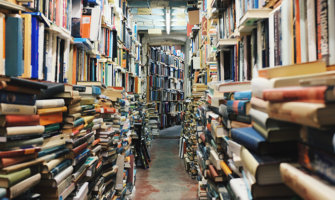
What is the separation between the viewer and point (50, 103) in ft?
4.13

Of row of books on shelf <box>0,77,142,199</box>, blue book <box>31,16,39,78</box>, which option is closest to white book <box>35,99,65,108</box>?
row of books on shelf <box>0,77,142,199</box>

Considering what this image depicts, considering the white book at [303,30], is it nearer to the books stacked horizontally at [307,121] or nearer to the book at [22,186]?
the books stacked horizontally at [307,121]

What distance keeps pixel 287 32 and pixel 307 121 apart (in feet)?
2.12

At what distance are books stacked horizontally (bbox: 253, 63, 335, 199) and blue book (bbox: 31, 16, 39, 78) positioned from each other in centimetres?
137

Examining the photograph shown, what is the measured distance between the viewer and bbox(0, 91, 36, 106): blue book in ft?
2.92

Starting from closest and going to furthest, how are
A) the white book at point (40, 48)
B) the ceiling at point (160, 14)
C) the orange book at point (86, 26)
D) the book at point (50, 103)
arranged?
the book at point (50, 103) → the white book at point (40, 48) → the orange book at point (86, 26) → the ceiling at point (160, 14)

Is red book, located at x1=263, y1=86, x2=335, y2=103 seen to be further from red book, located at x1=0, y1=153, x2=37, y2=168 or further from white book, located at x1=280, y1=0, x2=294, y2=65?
red book, located at x1=0, y1=153, x2=37, y2=168

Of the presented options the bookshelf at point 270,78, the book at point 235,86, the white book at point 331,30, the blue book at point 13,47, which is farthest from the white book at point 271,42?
the blue book at point 13,47

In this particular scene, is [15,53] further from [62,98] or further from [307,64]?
[307,64]

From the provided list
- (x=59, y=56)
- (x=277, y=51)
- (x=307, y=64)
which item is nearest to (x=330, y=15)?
(x=307, y=64)

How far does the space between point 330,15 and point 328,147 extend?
46 cm

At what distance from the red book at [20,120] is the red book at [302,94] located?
0.80m

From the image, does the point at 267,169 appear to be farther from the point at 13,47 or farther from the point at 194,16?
the point at 194,16

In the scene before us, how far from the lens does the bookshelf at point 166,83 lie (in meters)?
10.6
